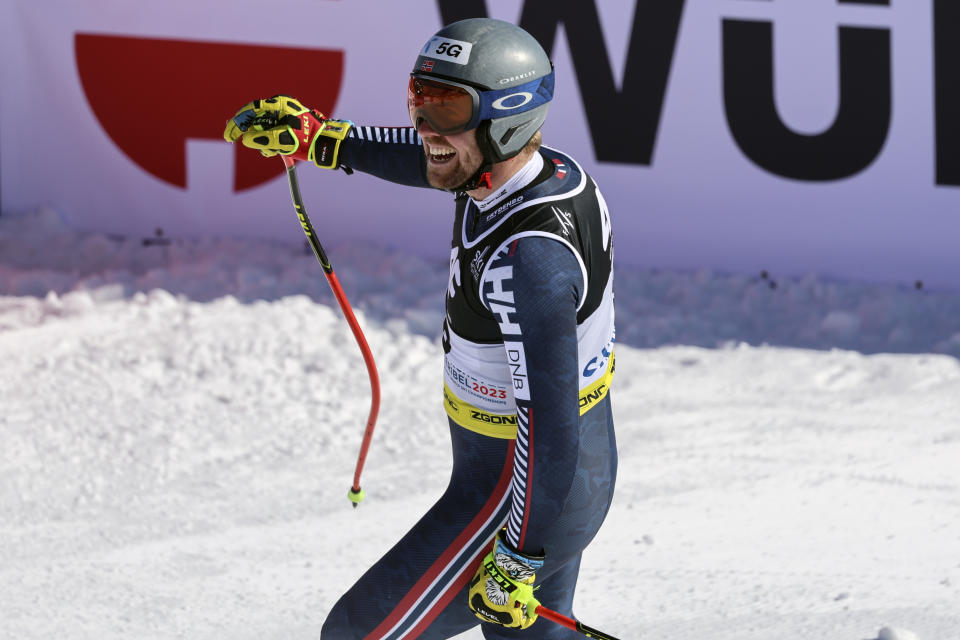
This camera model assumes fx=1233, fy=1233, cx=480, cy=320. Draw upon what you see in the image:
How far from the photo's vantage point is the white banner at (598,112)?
6781 millimetres

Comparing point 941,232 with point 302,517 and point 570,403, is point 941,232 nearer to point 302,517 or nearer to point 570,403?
point 302,517

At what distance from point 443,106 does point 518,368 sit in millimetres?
556

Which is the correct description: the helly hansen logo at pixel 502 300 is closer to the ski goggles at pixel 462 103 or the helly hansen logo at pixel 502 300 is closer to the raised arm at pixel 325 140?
the ski goggles at pixel 462 103

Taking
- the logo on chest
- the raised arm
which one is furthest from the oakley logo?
the raised arm

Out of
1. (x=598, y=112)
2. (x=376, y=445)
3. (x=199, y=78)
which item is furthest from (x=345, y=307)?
(x=199, y=78)

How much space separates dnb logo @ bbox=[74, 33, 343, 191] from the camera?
6.80 m

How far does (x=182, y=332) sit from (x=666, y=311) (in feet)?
8.28

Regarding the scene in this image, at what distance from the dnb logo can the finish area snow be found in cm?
68

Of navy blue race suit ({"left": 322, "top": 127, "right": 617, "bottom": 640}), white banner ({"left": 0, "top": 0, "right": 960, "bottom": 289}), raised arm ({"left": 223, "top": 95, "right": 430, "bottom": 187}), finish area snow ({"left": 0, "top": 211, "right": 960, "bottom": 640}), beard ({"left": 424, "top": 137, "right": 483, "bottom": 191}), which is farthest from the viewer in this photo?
white banner ({"left": 0, "top": 0, "right": 960, "bottom": 289})

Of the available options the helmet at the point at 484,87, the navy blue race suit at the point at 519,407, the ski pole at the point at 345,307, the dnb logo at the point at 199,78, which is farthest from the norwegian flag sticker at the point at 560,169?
the dnb logo at the point at 199,78

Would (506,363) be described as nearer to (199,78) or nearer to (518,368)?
(518,368)

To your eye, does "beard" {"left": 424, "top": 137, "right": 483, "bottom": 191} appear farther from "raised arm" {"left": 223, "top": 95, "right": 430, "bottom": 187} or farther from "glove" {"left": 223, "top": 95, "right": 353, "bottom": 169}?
"glove" {"left": 223, "top": 95, "right": 353, "bottom": 169}

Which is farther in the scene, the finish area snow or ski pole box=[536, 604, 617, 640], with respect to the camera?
A: the finish area snow

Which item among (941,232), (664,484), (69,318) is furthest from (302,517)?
(941,232)
